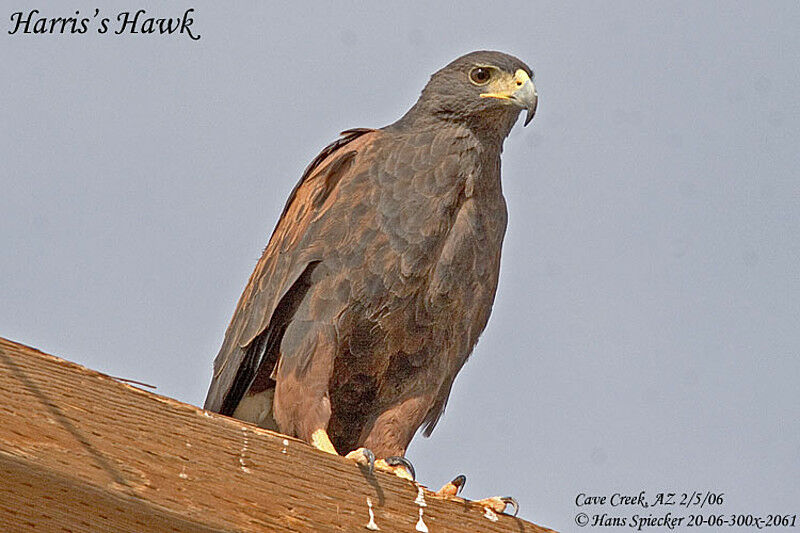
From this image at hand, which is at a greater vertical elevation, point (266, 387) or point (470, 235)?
point (470, 235)

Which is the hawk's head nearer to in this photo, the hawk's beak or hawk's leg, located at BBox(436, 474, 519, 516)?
the hawk's beak

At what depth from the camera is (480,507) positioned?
8.99 ft

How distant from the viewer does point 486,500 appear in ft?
9.16

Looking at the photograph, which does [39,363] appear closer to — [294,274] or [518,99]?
[294,274]

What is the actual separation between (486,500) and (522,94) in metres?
1.62

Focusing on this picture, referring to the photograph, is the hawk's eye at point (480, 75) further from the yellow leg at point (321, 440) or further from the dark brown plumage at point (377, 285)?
the yellow leg at point (321, 440)

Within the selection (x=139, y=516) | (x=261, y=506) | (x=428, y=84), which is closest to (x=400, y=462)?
(x=261, y=506)

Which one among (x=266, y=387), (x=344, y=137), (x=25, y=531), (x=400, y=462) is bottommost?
(x=25, y=531)

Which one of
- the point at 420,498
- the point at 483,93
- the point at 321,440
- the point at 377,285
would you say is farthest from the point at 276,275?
the point at 420,498

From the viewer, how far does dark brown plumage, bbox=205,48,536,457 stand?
3.55 m

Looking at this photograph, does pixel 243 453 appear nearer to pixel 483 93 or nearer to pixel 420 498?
pixel 420 498

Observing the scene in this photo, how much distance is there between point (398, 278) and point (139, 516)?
149 centimetres

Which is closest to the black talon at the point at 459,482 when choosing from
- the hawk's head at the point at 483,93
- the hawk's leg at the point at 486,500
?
the hawk's leg at the point at 486,500

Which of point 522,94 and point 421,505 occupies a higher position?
point 522,94
